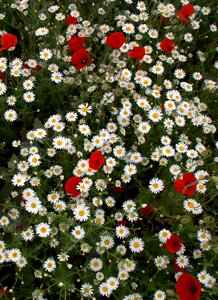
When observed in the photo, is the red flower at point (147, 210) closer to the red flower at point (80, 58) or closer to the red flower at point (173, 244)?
the red flower at point (173, 244)

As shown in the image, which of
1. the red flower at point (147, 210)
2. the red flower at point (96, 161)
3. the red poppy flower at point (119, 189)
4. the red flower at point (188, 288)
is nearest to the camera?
the red flower at point (188, 288)

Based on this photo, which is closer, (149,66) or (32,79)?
(32,79)

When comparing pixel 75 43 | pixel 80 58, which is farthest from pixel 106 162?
pixel 75 43

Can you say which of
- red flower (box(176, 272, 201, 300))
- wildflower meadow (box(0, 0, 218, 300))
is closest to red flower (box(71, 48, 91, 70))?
wildflower meadow (box(0, 0, 218, 300))

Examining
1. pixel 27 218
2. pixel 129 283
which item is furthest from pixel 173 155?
pixel 27 218

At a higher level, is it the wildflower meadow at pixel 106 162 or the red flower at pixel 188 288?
the wildflower meadow at pixel 106 162

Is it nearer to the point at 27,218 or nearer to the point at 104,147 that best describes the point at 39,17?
the point at 104,147

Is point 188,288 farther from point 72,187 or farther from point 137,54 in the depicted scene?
point 137,54

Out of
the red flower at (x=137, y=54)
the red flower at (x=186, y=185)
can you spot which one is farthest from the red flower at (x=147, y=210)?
the red flower at (x=137, y=54)
